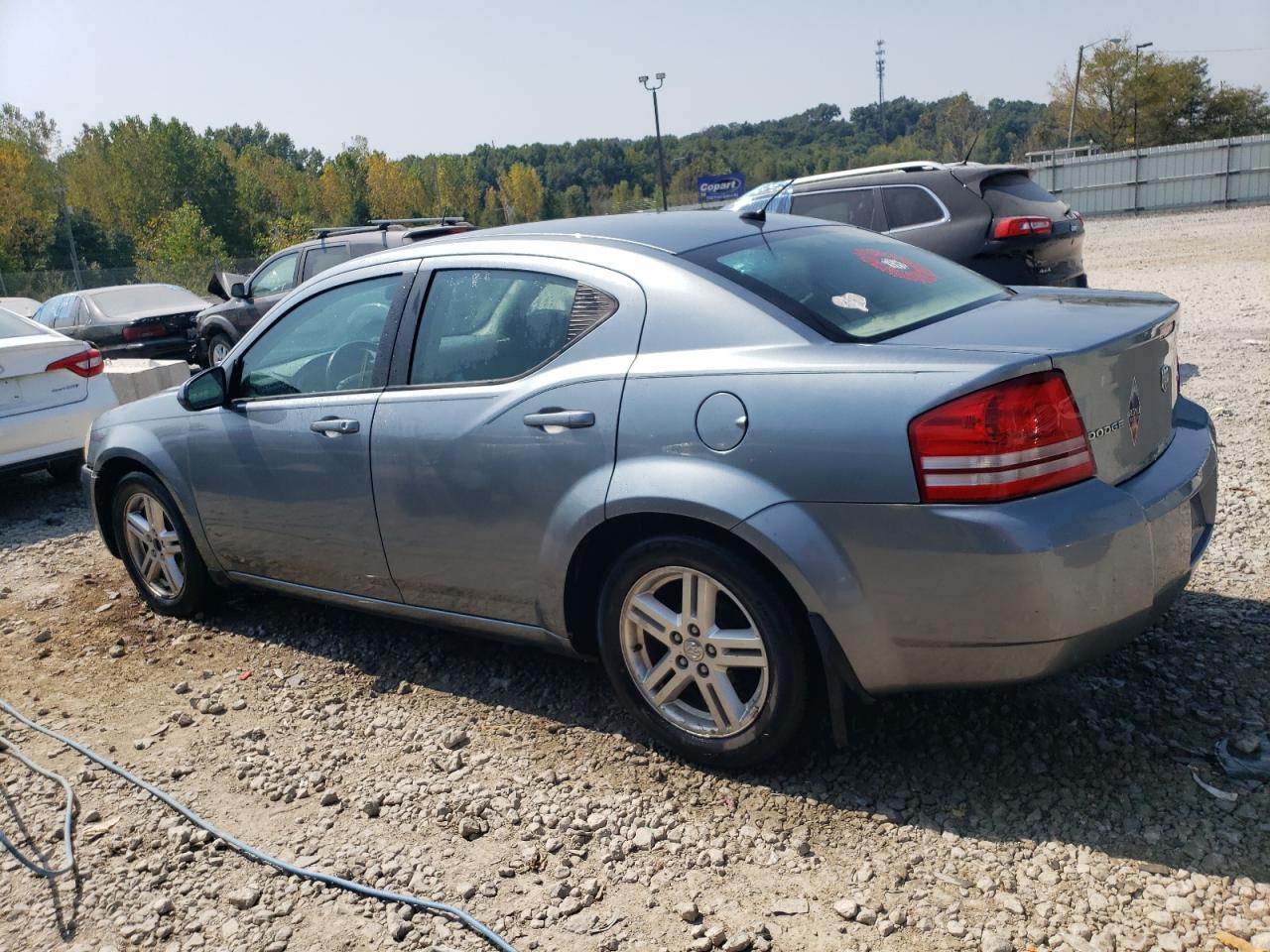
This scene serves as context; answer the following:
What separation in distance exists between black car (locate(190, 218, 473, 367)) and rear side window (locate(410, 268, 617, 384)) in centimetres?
891

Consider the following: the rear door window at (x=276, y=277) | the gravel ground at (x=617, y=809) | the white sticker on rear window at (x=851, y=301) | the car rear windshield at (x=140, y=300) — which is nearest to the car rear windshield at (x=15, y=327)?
the gravel ground at (x=617, y=809)

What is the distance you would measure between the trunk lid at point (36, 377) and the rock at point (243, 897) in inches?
229

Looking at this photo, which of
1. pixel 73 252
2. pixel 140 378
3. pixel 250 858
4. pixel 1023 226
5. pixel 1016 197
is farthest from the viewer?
pixel 73 252

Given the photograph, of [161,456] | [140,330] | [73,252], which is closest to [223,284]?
[140,330]

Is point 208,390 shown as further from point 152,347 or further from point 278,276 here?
point 152,347

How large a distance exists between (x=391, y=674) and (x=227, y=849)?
1.22 meters

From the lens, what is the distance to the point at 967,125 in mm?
79812

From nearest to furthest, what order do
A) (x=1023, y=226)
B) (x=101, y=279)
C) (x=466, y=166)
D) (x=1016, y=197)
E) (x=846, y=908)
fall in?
(x=846, y=908), (x=1023, y=226), (x=1016, y=197), (x=101, y=279), (x=466, y=166)

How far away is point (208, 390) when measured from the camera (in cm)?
468

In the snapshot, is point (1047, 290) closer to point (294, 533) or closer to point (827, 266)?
point (827, 266)

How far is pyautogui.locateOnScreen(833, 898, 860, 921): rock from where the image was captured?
8.79ft

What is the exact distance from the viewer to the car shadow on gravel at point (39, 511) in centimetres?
731

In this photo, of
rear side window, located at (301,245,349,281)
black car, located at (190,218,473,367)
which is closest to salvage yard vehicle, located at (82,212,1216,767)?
black car, located at (190,218,473,367)

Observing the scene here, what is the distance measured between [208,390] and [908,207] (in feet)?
21.4
